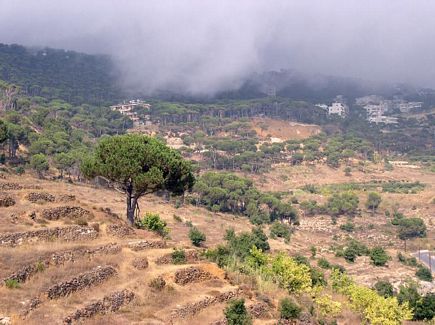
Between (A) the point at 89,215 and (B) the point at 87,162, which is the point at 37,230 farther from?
(B) the point at 87,162

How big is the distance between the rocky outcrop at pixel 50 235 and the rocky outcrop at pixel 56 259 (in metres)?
2.08

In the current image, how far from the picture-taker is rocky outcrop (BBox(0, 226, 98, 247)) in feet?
81.5

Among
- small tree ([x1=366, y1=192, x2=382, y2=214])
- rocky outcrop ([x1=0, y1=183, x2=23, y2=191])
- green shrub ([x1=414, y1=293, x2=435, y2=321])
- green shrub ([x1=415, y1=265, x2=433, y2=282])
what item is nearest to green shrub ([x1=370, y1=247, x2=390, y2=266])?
green shrub ([x1=415, y1=265, x2=433, y2=282])

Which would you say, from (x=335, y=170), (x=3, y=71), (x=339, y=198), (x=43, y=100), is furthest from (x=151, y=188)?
(x=3, y=71)

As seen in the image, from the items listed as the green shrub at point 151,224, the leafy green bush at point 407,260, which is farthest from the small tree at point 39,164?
the leafy green bush at point 407,260

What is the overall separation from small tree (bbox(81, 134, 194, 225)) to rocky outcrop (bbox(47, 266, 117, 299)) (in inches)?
461

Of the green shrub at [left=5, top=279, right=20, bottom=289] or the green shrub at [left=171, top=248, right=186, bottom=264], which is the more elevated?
the green shrub at [left=5, top=279, right=20, bottom=289]

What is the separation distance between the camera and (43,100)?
16125cm

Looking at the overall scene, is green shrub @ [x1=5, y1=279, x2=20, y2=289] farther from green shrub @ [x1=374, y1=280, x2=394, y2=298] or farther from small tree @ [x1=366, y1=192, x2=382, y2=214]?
small tree @ [x1=366, y1=192, x2=382, y2=214]

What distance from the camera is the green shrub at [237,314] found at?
21.1 meters

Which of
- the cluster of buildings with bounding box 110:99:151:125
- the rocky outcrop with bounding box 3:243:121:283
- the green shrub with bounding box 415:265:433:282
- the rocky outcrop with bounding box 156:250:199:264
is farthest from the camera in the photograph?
the cluster of buildings with bounding box 110:99:151:125

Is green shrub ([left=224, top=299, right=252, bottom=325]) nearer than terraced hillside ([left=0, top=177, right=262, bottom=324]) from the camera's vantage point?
No

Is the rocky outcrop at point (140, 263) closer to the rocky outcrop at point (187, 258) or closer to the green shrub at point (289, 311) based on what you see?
the rocky outcrop at point (187, 258)

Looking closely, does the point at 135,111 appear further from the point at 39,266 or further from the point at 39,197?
the point at 39,266
